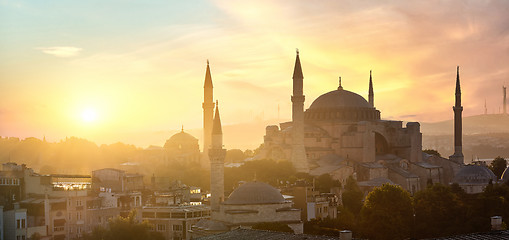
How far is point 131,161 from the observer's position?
97625mm

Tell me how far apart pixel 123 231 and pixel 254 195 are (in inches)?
376

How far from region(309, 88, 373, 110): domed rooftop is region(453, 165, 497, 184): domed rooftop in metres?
14.1

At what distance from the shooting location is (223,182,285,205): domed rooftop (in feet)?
151

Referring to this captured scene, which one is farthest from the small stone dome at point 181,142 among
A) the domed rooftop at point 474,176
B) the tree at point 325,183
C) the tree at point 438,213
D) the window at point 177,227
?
the tree at point 438,213

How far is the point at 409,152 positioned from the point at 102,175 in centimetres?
3351

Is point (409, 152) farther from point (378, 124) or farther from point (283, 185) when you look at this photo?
point (283, 185)

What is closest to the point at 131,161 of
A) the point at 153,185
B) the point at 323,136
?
the point at 153,185

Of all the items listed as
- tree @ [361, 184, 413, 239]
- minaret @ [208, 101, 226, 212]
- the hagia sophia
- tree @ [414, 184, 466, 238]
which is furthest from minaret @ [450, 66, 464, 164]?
minaret @ [208, 101, 226, 212]

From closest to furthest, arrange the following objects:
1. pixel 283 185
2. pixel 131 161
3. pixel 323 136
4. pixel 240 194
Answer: pixel 240 194 < pixel 283 185 < pixel 323 136 < pixel 131 161

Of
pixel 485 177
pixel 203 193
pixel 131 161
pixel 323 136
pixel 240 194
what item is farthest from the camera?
pixel 131 161

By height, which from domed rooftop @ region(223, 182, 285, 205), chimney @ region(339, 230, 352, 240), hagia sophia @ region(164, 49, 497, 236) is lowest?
chimney @ region(339, 230, 352, 240)

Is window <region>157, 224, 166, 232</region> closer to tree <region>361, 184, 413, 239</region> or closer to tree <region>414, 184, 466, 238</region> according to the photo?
tree <region>361, 184, 413, 239</region>

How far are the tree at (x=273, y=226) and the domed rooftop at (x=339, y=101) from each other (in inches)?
1522

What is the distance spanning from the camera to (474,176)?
7275 centimetres
